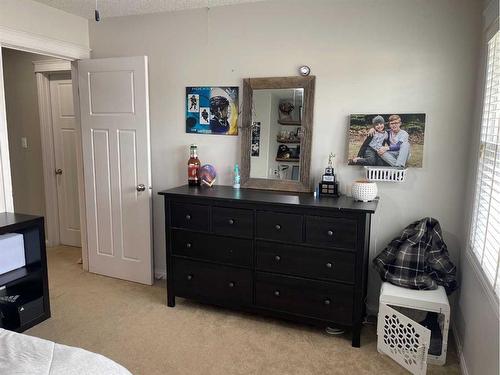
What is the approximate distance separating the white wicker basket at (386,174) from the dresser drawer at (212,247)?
100 centimetres

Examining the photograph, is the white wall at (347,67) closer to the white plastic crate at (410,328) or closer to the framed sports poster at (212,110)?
the framed sports poster at (212,110)

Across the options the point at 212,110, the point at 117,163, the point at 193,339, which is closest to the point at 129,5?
the point at 212,110

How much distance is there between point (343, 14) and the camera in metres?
2.69

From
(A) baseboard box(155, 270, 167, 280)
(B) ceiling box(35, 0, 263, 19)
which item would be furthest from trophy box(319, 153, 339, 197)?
(A) baseboard box(155, 270, 167, 280)

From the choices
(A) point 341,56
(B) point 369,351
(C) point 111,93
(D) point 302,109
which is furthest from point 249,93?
(B) point 369,351

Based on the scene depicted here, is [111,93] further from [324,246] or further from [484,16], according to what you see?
[484,16]

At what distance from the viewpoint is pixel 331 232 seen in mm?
2428

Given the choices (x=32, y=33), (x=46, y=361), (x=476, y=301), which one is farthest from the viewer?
(x=32, y=33)

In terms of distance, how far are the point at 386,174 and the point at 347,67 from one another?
834 mm

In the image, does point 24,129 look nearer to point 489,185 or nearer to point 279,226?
point 279,226

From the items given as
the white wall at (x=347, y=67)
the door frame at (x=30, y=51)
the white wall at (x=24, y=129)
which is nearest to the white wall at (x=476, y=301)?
the white wall at (x=347, y=67)

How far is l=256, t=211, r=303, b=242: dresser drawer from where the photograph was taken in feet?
8.26

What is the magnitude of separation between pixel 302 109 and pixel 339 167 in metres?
0.53

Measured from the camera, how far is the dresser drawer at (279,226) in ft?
8.26
